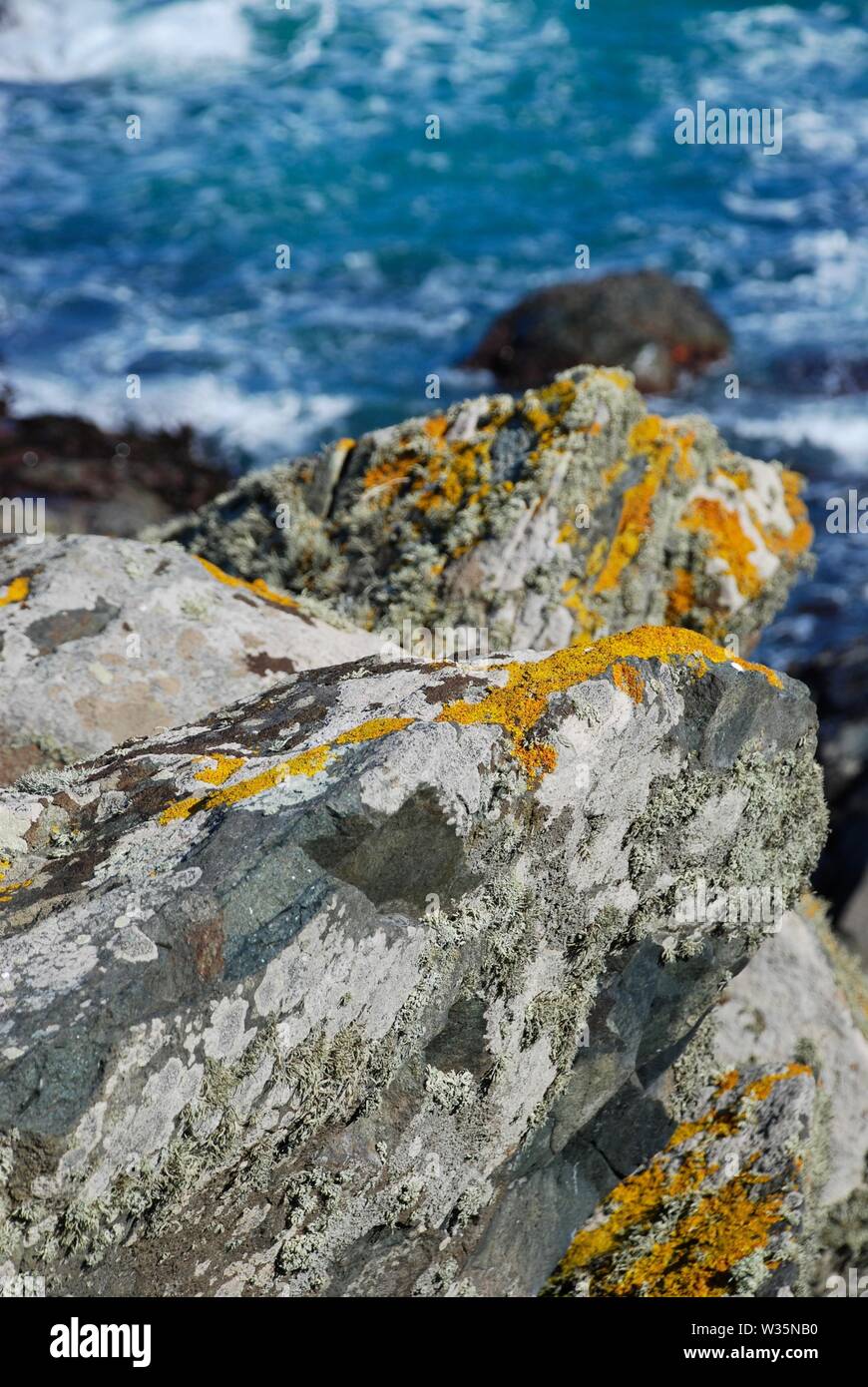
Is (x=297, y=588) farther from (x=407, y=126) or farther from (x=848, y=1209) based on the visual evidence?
(x=407, y=126)

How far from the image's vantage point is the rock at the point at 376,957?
16.8 ft

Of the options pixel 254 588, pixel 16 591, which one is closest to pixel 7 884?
pixel 16 591

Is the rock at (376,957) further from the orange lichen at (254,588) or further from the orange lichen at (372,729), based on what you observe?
the orange lichen at (254,588)

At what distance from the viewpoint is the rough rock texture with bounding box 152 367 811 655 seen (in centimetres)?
999

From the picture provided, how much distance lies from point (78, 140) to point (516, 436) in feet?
101

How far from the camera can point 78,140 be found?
3472 centimetres

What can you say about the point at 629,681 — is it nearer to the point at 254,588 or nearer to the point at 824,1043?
the point at 254,588

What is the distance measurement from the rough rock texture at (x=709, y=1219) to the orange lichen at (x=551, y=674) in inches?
131

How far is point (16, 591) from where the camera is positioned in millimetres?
8273

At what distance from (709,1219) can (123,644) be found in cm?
576

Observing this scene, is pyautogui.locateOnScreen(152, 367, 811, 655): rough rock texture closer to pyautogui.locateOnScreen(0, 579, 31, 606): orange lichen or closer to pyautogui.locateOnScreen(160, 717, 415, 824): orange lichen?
pyautogui.locateOnScreen(0, 579, 31, 606): orange lichen

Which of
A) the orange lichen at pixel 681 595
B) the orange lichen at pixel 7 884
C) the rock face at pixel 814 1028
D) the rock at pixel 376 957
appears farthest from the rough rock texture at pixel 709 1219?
the orange lichen at pixel 681 595

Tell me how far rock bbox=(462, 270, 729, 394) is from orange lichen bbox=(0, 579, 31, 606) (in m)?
17.7
